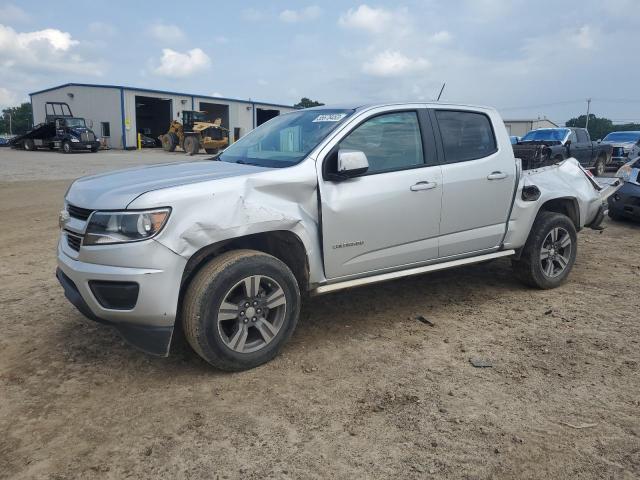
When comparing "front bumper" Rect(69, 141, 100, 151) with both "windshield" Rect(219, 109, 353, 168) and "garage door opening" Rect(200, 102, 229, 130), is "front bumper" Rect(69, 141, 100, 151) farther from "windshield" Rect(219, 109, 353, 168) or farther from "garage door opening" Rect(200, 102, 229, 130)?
"windshield" Rect(219, 109, 353, 168)

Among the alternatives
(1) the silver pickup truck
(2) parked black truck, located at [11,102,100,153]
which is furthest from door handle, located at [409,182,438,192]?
(2) parked black truck, located at [11,102,100,153]

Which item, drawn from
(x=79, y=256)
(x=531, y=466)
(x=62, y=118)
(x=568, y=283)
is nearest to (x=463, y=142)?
(x=568, y=283)

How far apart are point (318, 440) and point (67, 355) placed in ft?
6.68

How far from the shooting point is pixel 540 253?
16.4 feet

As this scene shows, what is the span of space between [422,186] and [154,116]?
48.4 m

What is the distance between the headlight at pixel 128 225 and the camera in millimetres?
2984

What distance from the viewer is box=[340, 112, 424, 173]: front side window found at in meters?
3.88

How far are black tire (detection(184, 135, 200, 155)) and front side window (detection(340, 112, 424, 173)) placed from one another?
27.4 m

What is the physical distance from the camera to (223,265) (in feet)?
10.5

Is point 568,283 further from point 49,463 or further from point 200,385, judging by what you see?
point 49,463

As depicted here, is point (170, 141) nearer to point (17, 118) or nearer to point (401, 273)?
point (401, 273)

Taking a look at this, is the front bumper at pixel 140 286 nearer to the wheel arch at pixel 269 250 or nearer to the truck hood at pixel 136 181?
the wheel arch at pixel 269 250

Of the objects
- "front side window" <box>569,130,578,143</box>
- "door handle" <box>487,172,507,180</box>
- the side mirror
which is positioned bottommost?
"door handle" <box>487,172,507,180</box>

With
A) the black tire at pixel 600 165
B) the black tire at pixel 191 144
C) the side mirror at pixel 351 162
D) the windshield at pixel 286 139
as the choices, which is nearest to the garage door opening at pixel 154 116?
the black tire at pixel 191 144
